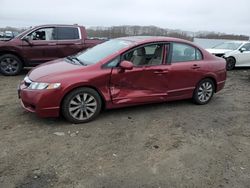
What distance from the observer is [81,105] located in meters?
5.39

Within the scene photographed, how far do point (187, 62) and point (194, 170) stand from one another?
10.0 ft

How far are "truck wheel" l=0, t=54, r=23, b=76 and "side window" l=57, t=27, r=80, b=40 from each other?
63.8 inches

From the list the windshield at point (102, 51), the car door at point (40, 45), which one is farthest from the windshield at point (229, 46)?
the windshield at point (102, 51)

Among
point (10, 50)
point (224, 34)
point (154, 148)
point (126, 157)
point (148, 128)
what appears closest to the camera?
point (126, 157)

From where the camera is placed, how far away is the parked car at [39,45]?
1015 cm

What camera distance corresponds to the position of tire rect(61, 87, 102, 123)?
5.28 m

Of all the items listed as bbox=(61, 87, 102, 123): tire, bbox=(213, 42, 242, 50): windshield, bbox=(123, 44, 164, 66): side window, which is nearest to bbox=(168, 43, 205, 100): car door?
bbox=(123, 44, 164, 66): side window

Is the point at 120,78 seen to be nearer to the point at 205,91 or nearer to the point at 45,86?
the point at 45,86

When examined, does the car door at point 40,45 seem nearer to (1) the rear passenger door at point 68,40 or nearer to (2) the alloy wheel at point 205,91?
(1) the rear passenger door at point 68,40

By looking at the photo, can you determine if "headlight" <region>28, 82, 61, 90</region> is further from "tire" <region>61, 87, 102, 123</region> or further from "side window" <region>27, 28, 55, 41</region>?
"side window" <region>27, 28, 55, 41</region>

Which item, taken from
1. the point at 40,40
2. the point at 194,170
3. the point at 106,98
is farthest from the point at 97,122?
the point at 40,40

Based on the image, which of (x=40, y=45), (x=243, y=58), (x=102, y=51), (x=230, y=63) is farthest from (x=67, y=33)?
(x=243, y=58)

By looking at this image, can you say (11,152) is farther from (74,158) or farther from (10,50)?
(10,50)

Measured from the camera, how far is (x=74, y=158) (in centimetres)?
420
